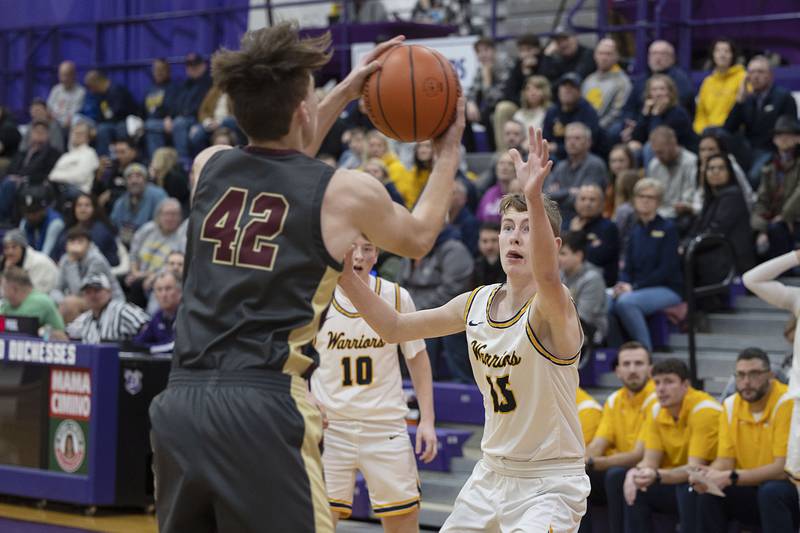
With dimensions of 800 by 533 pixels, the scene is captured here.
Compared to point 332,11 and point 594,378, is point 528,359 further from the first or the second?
point 332,11

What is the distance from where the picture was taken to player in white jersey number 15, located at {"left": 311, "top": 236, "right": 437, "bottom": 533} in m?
6.66

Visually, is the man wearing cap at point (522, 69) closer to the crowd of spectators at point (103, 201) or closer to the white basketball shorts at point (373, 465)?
the crowd of spectators at point (103, 201)

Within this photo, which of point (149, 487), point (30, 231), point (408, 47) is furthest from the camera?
point (30, 231)

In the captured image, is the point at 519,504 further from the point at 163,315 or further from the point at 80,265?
the point at 80,265

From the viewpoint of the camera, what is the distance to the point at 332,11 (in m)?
17.5

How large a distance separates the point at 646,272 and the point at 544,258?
5412 mm

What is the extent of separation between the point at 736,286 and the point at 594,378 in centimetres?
162

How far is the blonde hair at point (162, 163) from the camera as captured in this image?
556 inches

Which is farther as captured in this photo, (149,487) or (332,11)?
(332,11)

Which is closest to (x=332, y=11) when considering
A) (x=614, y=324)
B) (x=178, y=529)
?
(x=614, y=324)

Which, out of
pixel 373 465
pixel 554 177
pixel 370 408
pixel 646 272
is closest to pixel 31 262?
pixel 554 177

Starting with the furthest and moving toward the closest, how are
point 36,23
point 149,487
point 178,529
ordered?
point 36,23
point 149,487
point 178,529

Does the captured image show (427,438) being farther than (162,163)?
No

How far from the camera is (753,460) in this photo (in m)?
7.25
